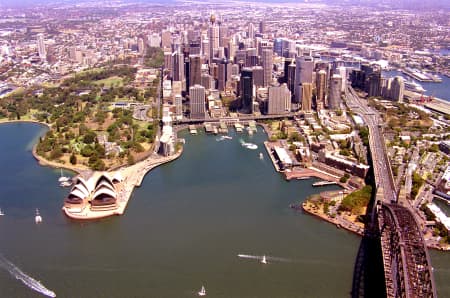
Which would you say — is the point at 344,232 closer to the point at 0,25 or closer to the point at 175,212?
the point at 175,212

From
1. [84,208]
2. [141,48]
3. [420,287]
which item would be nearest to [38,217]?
[84,208]

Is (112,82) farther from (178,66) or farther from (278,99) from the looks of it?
(278,99)

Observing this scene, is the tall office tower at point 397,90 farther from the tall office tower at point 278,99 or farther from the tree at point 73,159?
the tree at point 73,159

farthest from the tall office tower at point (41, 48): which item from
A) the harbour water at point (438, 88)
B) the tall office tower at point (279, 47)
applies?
the harbour water at point (438, 88)

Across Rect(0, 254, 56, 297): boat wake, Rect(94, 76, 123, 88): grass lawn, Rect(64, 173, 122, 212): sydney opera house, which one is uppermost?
Rect(94, 76, 123, 88): grass lawn

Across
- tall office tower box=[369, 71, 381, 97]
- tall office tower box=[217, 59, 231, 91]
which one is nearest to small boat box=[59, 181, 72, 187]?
tall office tower box=[217, 59, 231, 91]

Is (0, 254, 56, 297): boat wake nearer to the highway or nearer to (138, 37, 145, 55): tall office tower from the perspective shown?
the highway

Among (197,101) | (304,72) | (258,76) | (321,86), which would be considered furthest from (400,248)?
(258,76)
